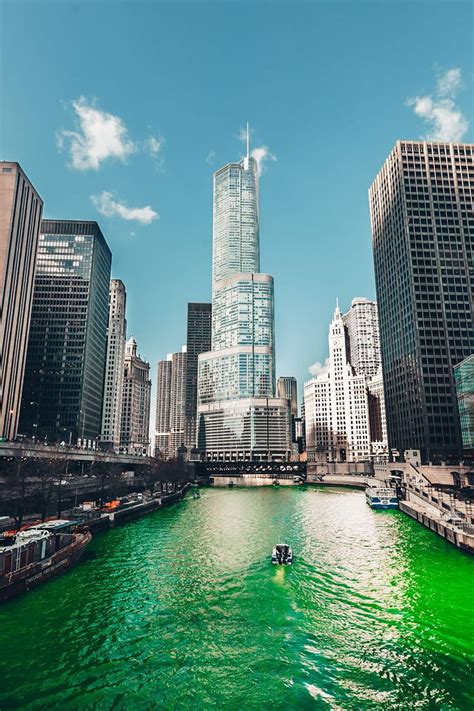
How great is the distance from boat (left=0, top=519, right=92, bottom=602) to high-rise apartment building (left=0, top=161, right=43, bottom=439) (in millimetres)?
101915

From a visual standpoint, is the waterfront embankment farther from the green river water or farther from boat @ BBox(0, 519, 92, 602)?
boat @ BBox(0, 519, 92, 602)

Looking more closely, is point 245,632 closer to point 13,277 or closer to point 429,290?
point 13,277

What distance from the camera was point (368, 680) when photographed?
2770 centimetres

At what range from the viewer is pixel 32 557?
46.1m

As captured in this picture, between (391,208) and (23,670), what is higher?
(391,208)

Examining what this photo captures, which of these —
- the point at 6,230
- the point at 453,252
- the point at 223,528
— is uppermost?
the point at 453,252

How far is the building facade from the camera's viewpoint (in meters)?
119

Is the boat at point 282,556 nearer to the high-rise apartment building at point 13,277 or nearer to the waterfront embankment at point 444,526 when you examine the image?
the waterfront embankment at point 444,526

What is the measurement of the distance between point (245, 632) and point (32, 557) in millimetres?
25340

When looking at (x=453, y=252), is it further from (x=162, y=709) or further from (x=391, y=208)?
(x=162, y=709)

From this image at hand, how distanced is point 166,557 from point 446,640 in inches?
1467

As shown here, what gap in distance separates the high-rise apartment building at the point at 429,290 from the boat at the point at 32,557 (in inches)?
5590

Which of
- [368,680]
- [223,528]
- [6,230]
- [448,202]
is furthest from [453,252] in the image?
[368,680]

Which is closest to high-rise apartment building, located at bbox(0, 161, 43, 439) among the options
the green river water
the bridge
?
the bridge
